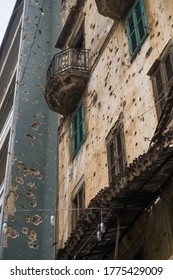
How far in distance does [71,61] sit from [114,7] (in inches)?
105

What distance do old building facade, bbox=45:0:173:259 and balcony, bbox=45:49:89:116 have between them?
0.09ft

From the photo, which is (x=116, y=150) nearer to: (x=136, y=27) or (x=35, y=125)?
(x=136, y=27)

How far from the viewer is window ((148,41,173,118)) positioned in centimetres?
926

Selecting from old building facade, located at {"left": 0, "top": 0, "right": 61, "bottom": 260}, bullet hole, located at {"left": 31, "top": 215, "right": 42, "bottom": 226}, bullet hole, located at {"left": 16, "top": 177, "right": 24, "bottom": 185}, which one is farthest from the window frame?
bullet hole, located at {"left": 16, "top": 177, "right": 24, "bottom": 185}

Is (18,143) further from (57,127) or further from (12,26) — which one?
(12,26)

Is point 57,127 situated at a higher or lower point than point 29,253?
higher

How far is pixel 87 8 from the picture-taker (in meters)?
15.7

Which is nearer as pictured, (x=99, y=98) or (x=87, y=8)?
(x=99, y=98)

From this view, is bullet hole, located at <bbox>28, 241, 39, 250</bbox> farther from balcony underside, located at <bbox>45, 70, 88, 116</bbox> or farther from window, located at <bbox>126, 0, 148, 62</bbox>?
window, located at <bbox>126, 0, 148, 62</bbox>

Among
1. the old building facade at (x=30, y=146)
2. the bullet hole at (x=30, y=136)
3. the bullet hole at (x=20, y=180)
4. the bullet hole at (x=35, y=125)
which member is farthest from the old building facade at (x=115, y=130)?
the bullet hole at (x=20, y=180)

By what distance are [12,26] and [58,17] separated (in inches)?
121

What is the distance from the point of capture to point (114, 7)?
1229cm

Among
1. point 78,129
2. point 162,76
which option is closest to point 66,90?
point 78,129
